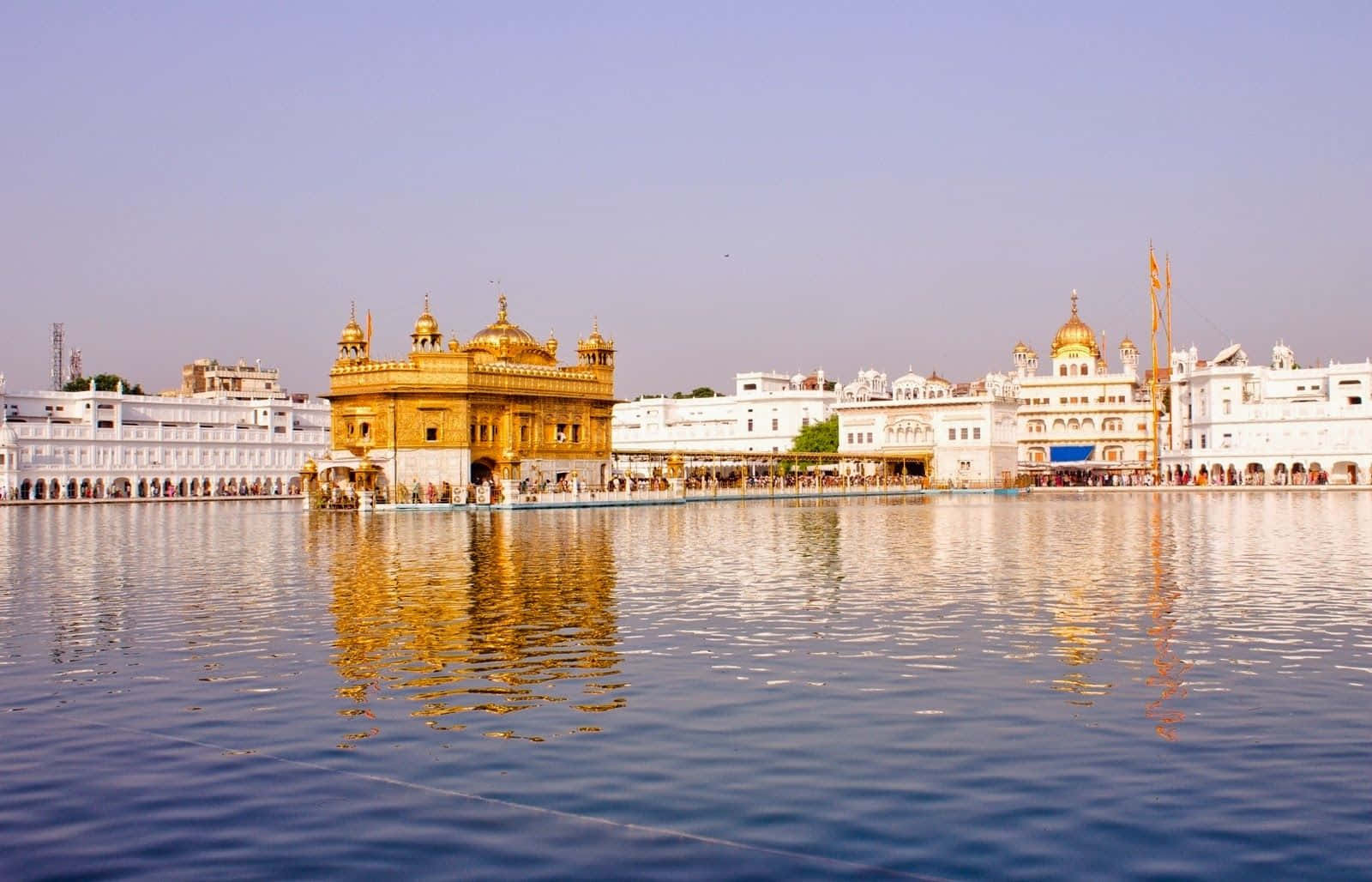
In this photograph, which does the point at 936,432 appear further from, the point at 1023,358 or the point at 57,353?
the point at 57,353

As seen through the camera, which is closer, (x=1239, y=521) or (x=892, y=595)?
(x=892, y=595)

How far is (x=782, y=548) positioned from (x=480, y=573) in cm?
850

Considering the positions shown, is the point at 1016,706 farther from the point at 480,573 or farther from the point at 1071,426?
the point at 1071,426

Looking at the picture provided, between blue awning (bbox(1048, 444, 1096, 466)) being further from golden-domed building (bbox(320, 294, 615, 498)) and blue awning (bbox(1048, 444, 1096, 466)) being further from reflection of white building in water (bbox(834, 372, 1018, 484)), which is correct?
golden-domed building (bbox(320, 294, 615, 498))

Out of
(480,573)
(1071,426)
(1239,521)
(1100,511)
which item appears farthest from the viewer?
(1071,426)

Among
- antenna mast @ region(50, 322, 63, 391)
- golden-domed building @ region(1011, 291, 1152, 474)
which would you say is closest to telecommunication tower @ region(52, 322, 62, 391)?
antenna mast @ region(50, 322, 63, 391)

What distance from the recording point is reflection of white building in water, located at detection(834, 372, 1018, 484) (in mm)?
95625

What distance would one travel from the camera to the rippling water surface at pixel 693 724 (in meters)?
7.68

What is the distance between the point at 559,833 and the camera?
7.88 metres

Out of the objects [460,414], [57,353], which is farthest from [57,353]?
[460,414]

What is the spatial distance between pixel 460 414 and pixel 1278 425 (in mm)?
54497

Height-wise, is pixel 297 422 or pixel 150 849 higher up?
pixel 297 422

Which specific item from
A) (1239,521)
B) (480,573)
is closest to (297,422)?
(1239,521)

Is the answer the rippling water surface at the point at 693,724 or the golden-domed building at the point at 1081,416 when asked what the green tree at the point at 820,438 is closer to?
the golden-domed building at the point at 1081,416
